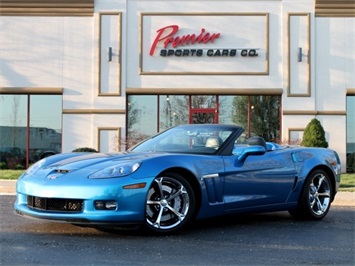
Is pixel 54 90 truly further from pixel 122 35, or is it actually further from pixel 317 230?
pixel 317 230

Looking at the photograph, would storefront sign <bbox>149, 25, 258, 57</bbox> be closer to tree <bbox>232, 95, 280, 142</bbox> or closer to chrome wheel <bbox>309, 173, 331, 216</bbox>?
tree <bbox>232, 95, 280, 142</bbox>

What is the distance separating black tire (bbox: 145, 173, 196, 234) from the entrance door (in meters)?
14.3

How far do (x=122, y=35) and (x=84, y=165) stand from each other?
14.6 m

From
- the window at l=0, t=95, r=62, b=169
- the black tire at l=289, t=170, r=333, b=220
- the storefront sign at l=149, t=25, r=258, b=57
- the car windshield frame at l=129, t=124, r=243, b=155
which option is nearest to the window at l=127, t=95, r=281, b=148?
the storefront sign at l=149, t=25, r=258, b=57

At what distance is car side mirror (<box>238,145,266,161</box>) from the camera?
21.4ft

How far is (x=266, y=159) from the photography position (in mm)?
6867

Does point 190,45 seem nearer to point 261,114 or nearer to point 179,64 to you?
point 179,64

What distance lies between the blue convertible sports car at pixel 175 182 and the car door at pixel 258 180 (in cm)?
1

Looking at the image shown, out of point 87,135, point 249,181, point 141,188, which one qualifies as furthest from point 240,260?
point 87,135

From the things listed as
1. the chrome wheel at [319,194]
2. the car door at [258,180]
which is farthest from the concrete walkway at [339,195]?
the car door at [258,180]

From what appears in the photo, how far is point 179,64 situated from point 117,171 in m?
14.5

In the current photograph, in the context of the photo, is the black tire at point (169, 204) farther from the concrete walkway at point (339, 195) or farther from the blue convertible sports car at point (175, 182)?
the concrete walkway at point (339, 195)

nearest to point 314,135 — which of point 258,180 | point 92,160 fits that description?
point 258,180

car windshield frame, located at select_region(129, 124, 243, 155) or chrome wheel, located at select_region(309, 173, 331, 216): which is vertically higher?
car windshield frame, located at select_region(129, 124, 243, 155)
